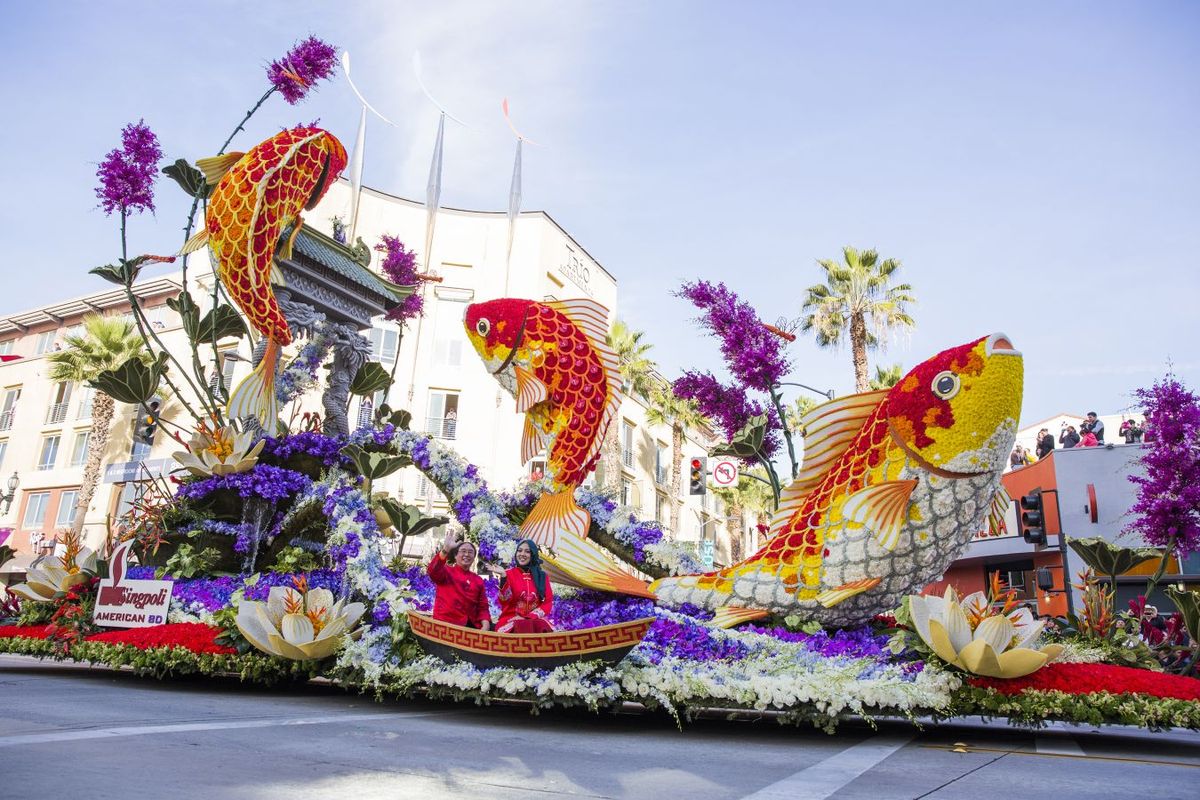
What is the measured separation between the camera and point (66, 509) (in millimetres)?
29047

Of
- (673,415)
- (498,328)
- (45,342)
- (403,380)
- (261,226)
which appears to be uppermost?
(45,342)

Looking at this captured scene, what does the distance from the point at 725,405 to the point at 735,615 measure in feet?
13.5

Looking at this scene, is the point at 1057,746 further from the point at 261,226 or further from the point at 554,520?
the point at 261,226

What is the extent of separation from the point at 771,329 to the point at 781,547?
3.76 meters

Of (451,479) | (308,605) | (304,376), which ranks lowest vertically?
(308,605)

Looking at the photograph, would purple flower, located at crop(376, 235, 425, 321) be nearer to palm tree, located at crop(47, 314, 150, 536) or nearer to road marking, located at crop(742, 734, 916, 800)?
road marking, located at crop(742, 734, 916, 800)

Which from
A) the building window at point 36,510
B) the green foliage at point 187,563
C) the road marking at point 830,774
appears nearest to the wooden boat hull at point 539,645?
the road marking at point 830,774

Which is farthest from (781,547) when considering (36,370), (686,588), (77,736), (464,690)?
(36,370)

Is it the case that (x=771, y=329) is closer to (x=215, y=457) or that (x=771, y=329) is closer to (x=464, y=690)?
(x=464, y=690)

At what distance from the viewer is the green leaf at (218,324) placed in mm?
11688

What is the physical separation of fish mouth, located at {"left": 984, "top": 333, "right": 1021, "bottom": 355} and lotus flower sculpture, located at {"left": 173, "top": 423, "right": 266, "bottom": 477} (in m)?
7.94

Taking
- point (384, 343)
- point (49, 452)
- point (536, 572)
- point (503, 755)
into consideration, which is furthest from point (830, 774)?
point (49, 452)

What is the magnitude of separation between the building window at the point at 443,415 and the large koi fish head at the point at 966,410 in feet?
76.4

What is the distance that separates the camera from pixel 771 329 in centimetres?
1080
